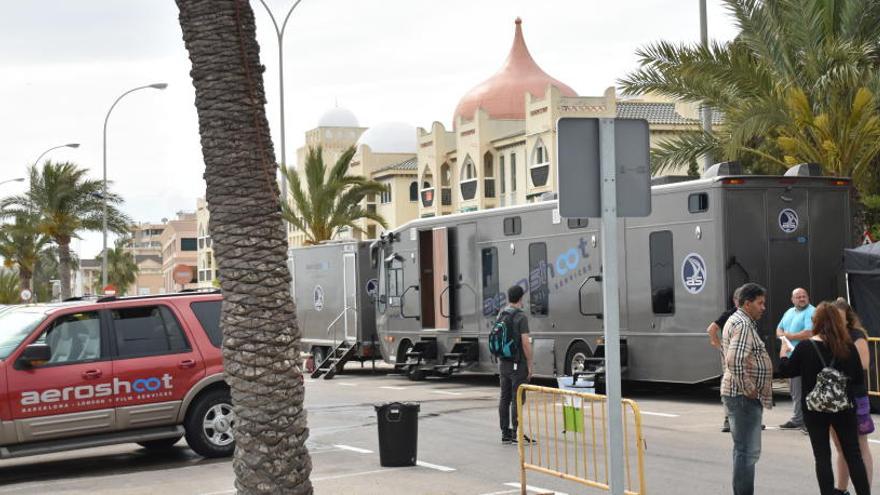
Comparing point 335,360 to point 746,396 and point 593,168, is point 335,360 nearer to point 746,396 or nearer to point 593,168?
point 746,396

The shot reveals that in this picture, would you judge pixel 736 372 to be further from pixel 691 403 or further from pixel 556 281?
pixel 556 281

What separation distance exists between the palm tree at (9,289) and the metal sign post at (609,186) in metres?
65.1

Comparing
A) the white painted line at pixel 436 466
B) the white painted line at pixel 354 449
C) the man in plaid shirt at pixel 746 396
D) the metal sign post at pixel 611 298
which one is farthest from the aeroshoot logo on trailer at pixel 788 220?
the metal sign post at pixel 611 298

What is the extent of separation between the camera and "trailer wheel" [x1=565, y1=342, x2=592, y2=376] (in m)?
20.8

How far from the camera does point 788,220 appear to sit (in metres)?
18.6

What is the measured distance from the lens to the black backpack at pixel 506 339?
14078mm

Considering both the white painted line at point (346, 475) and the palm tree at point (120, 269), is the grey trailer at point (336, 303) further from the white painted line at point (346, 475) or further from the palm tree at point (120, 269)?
the palm tree at point (120, 269)

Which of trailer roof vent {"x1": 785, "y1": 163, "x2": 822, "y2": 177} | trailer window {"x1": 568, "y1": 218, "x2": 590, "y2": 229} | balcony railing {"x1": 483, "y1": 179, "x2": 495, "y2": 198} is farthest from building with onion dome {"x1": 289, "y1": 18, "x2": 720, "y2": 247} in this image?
trailer roof vent {"x1": 785, "y1": 163, "x2": 822, "y2": 177}

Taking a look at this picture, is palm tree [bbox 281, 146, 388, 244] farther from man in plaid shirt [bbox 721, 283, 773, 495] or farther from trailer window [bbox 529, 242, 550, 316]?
man in plaid shirt [bbox 721, 283, 773, 495]

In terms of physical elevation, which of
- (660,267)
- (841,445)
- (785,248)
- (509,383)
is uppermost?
(785,248)

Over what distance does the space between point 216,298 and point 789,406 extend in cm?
852

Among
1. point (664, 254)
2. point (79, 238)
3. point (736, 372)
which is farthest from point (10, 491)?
point (79, 238)

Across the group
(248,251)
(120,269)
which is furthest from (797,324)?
(120,269)

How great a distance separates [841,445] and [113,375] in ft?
25.1
